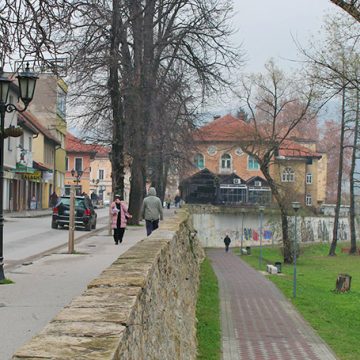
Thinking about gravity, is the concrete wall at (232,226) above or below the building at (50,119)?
below

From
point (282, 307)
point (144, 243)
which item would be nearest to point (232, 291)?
point (282, 307)

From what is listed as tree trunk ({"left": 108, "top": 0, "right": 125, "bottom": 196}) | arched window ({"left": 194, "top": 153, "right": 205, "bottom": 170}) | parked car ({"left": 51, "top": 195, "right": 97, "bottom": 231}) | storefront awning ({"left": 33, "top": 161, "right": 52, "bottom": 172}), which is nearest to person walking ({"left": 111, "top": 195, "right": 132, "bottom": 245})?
tree trunk ({"left": 108, "top": 0, "right": 125, "bottom": 196})

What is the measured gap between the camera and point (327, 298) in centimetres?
2767

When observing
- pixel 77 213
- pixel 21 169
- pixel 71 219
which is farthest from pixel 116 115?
pixel 21 169

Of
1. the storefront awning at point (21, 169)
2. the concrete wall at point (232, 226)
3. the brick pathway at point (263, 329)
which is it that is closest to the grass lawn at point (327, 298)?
the brick pathway at point (263, 329)

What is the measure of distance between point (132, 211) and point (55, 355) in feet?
110

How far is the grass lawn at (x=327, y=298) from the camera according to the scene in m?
17.1

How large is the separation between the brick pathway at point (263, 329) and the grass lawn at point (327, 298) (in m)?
0.43

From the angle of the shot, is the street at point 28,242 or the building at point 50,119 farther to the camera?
the building at point 50,119

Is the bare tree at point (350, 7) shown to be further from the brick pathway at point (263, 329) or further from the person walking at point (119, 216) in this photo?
the person walking at point (119, 216)

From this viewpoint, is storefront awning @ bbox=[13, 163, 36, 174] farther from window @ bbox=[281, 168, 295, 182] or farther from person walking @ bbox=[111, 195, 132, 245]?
person walking @ bbox=[111, 195, 132, 245]

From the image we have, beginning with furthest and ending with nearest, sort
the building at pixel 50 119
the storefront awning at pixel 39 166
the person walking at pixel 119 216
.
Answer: the building at pixel 50 119 → the storefront awning at pixel 39 166 → the person walking at pixel 119 216

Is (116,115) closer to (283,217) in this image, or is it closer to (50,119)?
(283,217)

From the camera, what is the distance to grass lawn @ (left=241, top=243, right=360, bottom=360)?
17109mm
